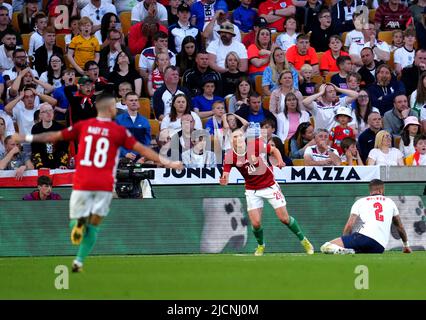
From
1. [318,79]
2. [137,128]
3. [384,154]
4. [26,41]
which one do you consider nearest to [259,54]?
[318,79]

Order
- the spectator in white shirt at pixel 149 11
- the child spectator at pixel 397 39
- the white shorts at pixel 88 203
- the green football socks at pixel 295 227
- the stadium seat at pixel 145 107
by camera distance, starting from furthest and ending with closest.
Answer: the child spectator at pixel 397 39 < the spectator in white shirt at pixel 149 11 < the stadium seat at pixel 145 107 < the green football socks at pixel 295 227 < the white shorts at pixel 88 203

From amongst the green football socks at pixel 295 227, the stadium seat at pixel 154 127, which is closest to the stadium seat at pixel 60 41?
the stadium seat at pixel 154 127

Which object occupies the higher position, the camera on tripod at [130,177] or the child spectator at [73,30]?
the child spectator at [73,30]

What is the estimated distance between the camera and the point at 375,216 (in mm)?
16797

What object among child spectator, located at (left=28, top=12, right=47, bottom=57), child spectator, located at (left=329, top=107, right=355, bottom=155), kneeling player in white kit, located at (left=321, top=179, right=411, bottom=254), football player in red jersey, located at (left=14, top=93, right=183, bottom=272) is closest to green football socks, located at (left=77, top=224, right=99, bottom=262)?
football player in red jersey, located at (left=14, top=93, right=183, bottom=272)

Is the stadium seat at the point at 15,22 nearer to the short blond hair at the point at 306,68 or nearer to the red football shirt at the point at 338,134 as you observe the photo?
the short blond hair at the point at 306,68

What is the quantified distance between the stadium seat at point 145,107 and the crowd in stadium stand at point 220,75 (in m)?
0.02

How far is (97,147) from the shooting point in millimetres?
12469

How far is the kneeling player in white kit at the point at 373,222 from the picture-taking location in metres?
16.8

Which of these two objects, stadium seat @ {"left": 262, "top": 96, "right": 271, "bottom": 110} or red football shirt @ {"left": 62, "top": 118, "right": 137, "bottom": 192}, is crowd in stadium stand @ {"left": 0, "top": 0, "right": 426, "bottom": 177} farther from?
red football shirt @ {"left": 62, "top": 118, "right": 137, "bottom": 192}

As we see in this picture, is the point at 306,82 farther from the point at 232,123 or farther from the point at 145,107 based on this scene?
the point at 145,107

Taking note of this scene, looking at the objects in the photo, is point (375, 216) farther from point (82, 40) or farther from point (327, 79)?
point (82, 40)

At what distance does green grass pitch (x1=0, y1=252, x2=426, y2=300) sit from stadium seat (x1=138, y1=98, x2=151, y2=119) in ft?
20.7
